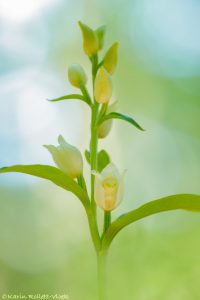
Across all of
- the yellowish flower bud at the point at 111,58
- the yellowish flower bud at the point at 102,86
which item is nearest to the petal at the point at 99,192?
the yellowish flower bud at the point at 102,86

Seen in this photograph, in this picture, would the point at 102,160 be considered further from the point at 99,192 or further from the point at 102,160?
the point at 99,192

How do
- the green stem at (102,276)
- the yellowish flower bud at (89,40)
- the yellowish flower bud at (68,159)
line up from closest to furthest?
1. the green stem at (102,276)
2. the yellowish flower bud at (68,159)
3. the yellowish flower bud at (89,40)

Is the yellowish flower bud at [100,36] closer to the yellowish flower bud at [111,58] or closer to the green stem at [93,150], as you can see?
the yellowish flower bud at [111,58]

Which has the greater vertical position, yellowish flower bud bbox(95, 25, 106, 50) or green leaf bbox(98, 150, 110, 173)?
yellowish flower bud bbox(95, 25, 106, 50)


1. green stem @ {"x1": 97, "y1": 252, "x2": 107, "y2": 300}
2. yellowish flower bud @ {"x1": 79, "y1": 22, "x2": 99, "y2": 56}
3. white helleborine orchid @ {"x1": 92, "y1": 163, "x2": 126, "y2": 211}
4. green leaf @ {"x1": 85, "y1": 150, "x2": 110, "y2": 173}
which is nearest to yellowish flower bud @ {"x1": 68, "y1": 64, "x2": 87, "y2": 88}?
yellowish flower bud @ {"x1": 79, "y1": 22, "x2": 99, "y2": 56}

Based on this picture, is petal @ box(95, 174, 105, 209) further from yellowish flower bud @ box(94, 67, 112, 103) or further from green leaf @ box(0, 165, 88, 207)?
yellowish flower bud @ box(94, 67, 112, 103)

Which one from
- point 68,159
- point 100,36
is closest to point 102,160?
point 68,159
